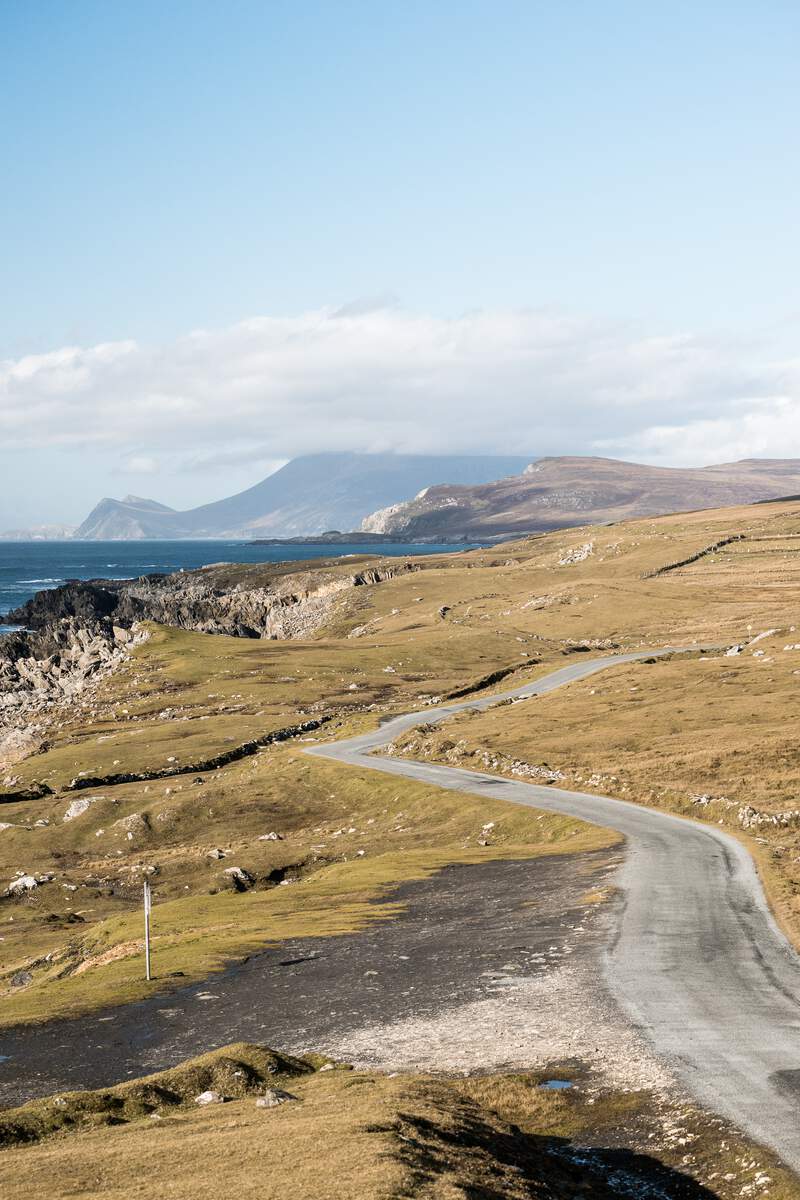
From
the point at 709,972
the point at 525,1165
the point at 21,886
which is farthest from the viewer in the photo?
the point at 21,886

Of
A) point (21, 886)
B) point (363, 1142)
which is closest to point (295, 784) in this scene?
point (21, 886)

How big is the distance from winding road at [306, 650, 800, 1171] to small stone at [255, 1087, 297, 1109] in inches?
367

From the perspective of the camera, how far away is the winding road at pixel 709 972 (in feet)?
81.0

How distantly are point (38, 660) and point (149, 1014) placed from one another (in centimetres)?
12937

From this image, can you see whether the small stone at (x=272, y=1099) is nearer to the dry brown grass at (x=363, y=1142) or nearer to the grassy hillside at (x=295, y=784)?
the dry brown grass at (x=363, y=1142)

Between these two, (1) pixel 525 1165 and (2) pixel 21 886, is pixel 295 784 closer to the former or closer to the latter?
(2) pixel 21 886

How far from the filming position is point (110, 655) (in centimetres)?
14675

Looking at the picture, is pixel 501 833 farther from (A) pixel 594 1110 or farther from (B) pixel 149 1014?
(A) pixel 594 1110

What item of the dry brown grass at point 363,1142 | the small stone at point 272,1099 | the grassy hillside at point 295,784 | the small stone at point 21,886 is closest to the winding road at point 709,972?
the dry brown grass at point 363,1142

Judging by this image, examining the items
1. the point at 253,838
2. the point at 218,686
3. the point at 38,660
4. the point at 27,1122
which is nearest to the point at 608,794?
the point at 253,838

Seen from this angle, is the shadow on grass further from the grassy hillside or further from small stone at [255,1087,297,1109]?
the grassy hillside

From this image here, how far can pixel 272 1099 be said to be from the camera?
23469 mm

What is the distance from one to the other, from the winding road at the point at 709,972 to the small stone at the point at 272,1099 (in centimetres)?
931

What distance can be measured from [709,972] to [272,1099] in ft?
54.7
